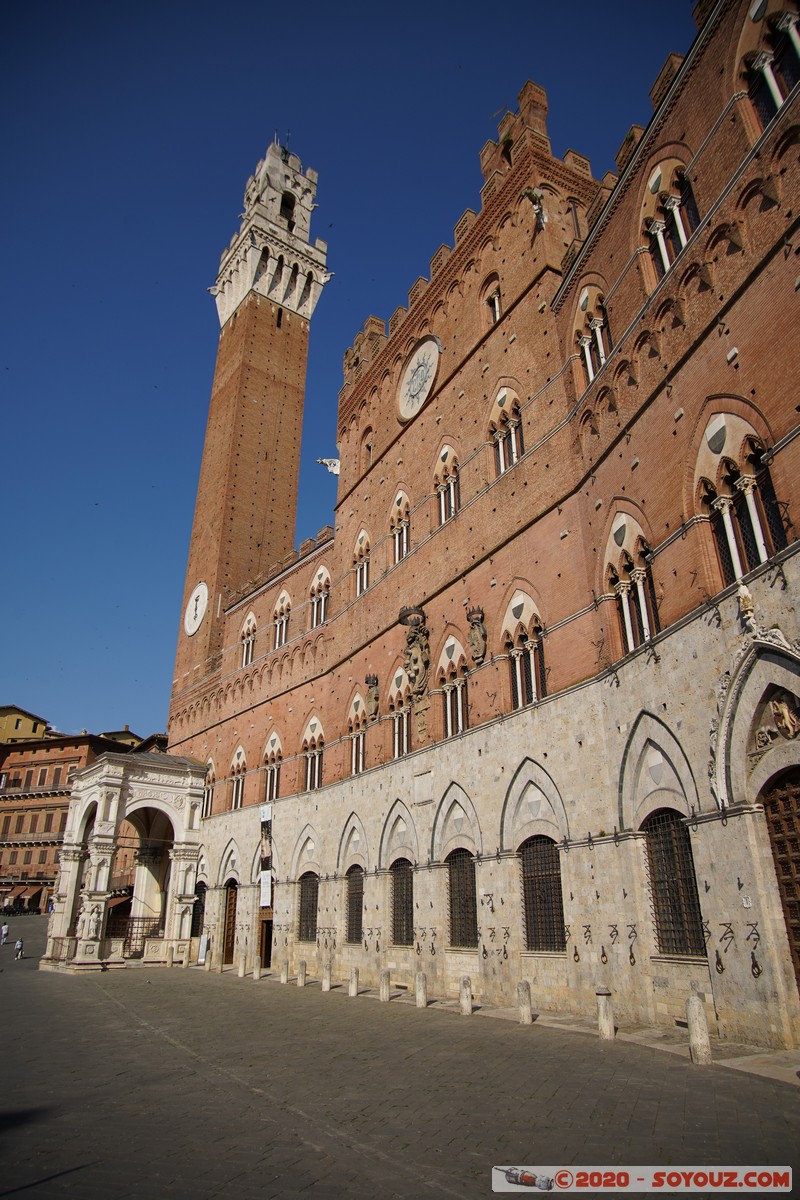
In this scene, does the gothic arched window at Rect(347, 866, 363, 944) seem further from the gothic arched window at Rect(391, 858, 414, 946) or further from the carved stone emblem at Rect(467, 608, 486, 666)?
the carved stone emblem at Rect(467, 608, 486, 666)

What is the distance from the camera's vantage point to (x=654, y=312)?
1207 cm

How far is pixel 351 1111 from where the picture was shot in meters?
6.61

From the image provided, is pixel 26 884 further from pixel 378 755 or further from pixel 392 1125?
pixel 392 1125

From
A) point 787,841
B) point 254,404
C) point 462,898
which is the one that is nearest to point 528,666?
point 462,898

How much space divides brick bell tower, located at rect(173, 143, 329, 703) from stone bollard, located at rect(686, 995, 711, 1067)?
29.6m

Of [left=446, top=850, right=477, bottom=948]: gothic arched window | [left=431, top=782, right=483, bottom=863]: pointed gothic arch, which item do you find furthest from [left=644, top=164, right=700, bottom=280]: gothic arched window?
[left=446, top=850, right=477, bottom=948]: gothic arched window

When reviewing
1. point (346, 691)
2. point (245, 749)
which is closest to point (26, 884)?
point (245, 749)

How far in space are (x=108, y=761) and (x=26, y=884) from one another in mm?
29194

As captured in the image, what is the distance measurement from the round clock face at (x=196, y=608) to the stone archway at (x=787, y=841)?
31.5 meters

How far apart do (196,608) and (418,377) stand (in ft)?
66.7

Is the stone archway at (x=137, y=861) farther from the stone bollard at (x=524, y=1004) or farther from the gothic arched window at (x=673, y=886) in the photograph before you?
the gothic arched window at (x=673, y=886)

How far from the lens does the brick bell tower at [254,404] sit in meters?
37.8

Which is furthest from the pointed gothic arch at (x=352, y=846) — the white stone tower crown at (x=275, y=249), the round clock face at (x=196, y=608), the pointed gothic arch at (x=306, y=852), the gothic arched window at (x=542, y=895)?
the white stone tower crown at (x=275, y=249)

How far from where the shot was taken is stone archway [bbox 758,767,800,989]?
8.37 m
